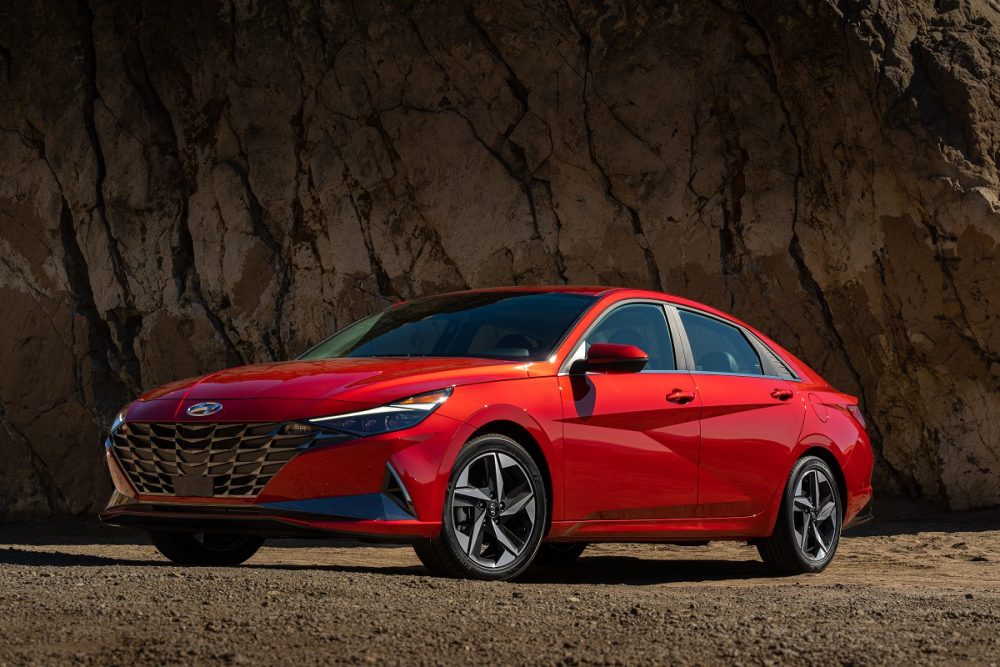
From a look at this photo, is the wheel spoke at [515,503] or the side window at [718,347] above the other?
the side window at [718,347]

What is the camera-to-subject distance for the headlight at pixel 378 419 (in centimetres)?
608

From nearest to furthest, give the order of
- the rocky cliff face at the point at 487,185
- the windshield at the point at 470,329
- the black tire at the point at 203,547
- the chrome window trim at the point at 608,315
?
1. the chrome window trim at the point at 608,315
2. the windshield at the point at 470,329
3. the black tire at the point at 203,547
4. the rocky cliff face at the point at 487,185

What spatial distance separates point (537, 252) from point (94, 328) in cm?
498

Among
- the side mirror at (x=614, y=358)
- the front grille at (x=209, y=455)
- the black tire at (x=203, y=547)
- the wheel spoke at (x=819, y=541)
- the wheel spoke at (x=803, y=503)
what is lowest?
the wheel spoke at (x=819, y=541)

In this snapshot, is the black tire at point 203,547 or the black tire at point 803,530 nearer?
the black tire at point 203,547

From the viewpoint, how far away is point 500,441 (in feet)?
20.9

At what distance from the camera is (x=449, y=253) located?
557 inches

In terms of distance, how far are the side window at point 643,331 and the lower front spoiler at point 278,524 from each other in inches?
68.5

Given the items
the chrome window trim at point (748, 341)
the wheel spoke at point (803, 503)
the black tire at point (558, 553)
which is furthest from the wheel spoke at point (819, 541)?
the black tire at point (558, 553)

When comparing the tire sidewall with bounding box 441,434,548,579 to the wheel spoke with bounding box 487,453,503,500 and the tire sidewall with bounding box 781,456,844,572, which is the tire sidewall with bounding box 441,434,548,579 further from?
the tire sidewall with bounding box 781,456,844,572

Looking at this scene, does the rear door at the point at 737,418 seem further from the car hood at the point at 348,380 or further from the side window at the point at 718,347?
the car hood at the point at 348,380

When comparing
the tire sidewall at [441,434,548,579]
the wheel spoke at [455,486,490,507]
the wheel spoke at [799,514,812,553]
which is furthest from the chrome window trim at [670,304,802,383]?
the wheel spoke at [455,486,490,507]

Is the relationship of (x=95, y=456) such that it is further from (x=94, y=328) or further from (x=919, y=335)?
(x=919, y=335)

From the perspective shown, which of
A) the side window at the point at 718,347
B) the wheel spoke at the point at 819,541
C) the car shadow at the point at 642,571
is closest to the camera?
the side window at the point at 718,347
